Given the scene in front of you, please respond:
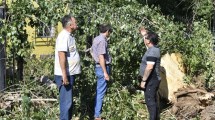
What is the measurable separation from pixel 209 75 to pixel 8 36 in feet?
13.1

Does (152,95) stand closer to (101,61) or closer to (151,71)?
(151,71)

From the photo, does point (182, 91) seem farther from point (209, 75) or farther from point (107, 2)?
point (107, 2)

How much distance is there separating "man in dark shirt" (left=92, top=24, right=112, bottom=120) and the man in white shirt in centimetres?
68

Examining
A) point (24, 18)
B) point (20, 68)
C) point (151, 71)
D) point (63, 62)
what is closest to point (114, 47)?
point (151, 71)

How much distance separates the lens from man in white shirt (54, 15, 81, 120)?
19.9 feet

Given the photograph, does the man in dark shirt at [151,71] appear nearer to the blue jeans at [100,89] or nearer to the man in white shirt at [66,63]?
the blue jeans at [100,89]

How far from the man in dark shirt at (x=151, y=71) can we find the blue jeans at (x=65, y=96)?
3.66 feet

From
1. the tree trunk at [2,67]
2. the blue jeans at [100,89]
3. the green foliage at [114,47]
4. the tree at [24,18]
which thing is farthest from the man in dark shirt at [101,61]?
the tree trunk at [2,67]

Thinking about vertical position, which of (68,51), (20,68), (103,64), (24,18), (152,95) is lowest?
(152,95)

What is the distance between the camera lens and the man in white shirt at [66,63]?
605 centimetres

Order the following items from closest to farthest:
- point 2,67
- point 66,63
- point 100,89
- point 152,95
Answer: point 66,63, point 152,95, point 100,89, point 2,67

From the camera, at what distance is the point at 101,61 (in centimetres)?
683

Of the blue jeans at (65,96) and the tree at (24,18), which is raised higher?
the tree at (24,18)

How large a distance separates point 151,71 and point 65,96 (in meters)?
1.35
